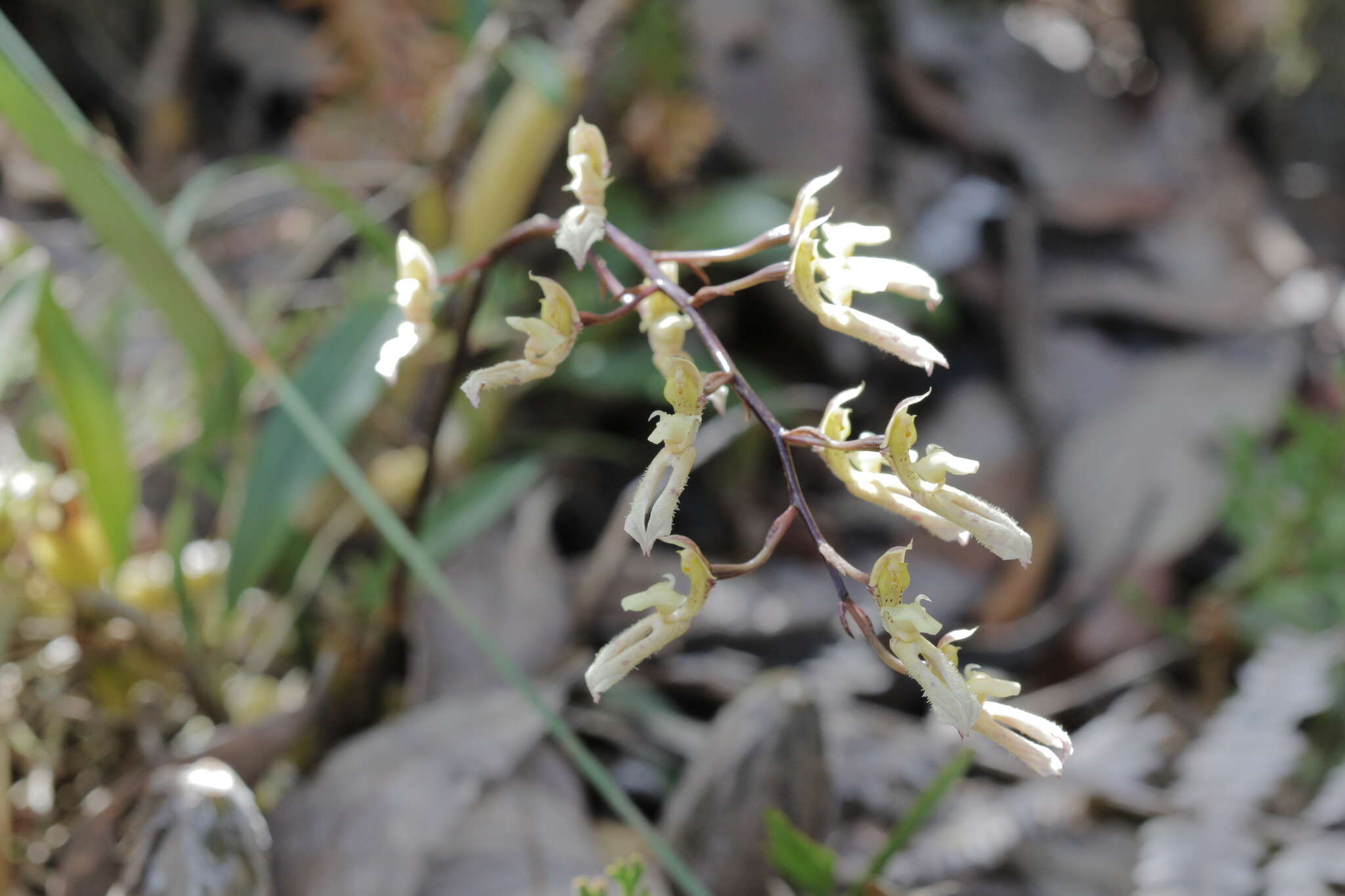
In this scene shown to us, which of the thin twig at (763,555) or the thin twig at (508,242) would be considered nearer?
the thin twig at (763,555)

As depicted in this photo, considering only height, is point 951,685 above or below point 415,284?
below

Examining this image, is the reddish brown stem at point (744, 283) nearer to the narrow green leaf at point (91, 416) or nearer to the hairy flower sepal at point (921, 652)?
the hairy flower sepal at point (921, 652)

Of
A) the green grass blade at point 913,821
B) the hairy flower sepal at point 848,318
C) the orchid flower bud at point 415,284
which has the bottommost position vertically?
the green grass blade at point 913,821

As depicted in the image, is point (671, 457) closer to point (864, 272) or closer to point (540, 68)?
point (864, 272)

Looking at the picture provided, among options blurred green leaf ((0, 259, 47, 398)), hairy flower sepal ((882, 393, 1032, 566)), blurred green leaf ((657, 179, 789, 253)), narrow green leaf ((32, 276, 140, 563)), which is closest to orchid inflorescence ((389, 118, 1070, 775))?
hairy flower sepal ((882, 393, 1032, 566))

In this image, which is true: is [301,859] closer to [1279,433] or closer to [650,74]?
[650,74]

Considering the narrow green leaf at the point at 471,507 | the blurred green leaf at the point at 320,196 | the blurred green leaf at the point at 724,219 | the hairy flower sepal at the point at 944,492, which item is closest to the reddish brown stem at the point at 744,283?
the hairy flower sepal at the point at 944,492

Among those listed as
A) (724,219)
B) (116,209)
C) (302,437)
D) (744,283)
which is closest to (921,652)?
(744,283)
